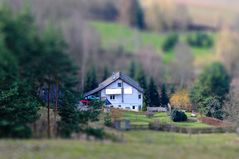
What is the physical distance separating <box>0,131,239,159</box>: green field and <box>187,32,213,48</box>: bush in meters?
62.9

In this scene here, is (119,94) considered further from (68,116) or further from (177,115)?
(68,116)

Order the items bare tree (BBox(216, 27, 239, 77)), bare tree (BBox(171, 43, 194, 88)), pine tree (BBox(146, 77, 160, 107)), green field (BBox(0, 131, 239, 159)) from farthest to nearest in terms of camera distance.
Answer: bare tree (BBox(216, 27, 239, 77))
bare tree (BBox(171, 43, 194, 88))
pine tree (BBox(146, 77, 160, 107))
green field (BBox(0, 131, 239, 159))

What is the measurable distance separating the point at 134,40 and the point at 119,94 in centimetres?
5573

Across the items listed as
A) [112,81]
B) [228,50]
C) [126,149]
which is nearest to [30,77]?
[126,149]

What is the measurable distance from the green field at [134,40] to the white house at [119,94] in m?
43.5

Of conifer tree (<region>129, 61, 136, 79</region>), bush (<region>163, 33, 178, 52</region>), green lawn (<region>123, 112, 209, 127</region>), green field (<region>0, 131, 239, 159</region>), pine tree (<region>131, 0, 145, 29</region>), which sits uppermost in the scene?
pine tree (<region>131, 0, 145, 29</region>)

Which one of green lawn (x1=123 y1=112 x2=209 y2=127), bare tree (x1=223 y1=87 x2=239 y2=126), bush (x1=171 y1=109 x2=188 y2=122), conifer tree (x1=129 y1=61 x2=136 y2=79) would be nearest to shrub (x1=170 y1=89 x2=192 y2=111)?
bush (x1=171 y1=109 x2=188 y2=122)

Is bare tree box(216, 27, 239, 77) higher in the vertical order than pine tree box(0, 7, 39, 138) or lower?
higher

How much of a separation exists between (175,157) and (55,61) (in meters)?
8.33

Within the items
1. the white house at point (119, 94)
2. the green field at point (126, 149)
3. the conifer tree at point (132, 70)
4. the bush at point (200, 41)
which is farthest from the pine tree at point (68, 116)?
the bush at point (200, 41)

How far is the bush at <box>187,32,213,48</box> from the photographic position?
9388cm

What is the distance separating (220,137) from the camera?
1313 inches

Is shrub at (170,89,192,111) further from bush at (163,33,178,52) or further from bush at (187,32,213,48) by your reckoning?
bush at (187,32,213,48)

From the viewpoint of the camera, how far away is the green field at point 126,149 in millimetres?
27062
